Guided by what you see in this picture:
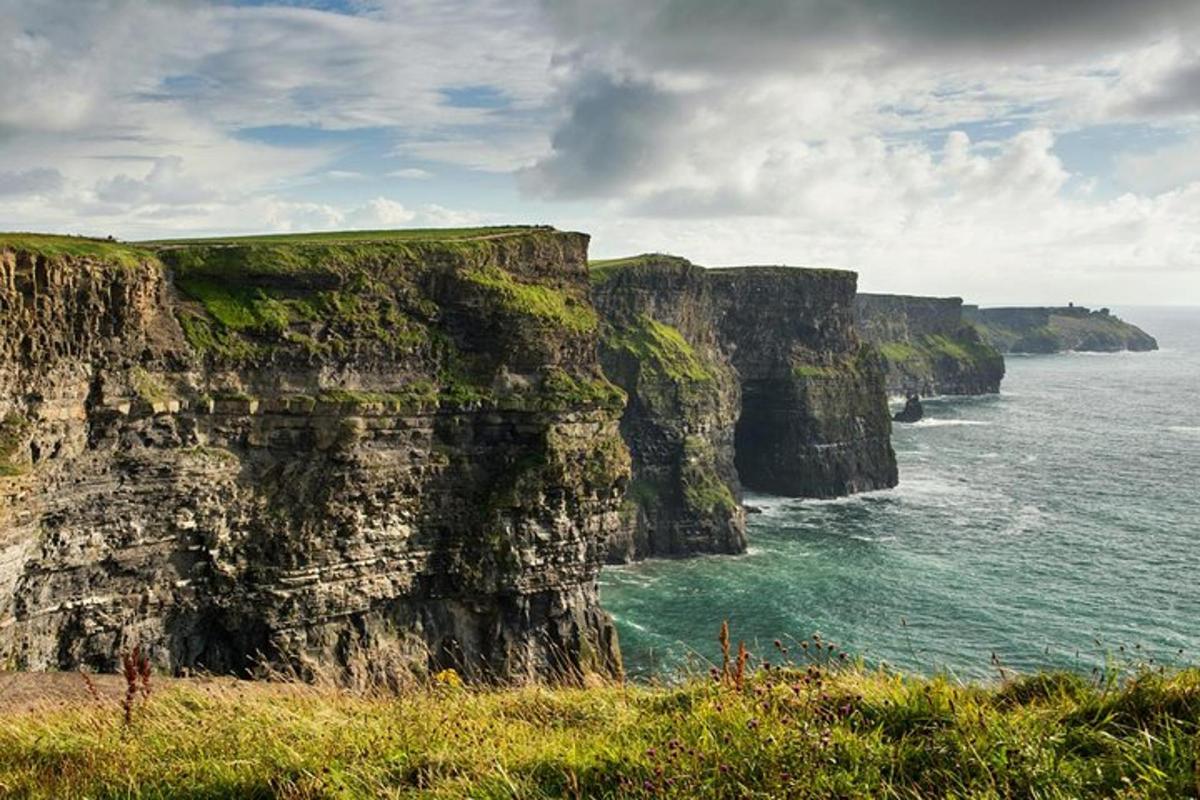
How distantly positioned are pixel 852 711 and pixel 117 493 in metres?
36.8

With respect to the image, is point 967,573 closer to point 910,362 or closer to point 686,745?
point 686,745

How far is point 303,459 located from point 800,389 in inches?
2925

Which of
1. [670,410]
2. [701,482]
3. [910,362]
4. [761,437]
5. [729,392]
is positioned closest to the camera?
[701,482]

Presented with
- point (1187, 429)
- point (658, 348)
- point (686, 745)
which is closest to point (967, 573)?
point (658, 348)

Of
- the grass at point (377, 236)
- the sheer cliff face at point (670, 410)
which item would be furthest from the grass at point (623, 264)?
the grass at point (377, 236)

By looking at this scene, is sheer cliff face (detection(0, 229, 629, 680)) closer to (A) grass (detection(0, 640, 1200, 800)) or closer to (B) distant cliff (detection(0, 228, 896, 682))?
(B) distant cliff (detection(0, 228, 896, 682))

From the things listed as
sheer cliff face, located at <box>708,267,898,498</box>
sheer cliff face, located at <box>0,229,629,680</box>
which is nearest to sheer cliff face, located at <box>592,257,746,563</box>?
sheer cliff face, located at <box>708,267,898,498</box>

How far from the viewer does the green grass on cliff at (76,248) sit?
34656 millimetres

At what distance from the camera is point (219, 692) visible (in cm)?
1246

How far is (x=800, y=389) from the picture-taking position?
10456 centimetres

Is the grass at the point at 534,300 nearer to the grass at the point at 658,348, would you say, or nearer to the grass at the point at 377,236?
the grass at the point at 377,236

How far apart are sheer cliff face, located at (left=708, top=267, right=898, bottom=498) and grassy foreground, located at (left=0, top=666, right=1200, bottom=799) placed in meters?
95.6

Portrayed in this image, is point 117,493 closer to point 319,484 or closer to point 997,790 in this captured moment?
point 319,484

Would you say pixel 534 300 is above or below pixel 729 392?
above
